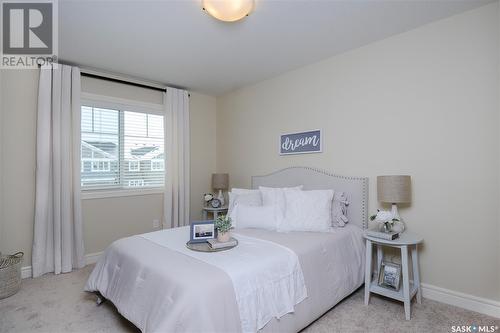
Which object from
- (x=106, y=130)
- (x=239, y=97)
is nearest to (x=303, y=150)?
(x=239, y=97)

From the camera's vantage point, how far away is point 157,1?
204 centimetres

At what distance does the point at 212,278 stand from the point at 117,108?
9.75 feet

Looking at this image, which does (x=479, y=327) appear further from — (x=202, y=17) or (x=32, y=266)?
(x=32, y=266)

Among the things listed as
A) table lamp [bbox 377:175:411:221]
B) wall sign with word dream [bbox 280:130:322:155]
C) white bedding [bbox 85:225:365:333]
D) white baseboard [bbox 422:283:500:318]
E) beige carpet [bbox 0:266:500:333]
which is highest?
wall sign with word dream [bbox 280:130:322:155]

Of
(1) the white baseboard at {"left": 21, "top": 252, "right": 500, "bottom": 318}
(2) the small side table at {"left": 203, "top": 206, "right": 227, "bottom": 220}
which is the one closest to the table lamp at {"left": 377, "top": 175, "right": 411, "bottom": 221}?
(1) the white baseboard at {"left": 21, "top": 252, "right": 500, "bottom": 318}

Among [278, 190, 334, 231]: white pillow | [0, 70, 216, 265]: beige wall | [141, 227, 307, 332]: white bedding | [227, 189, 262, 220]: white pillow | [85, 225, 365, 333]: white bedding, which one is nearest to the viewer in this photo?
[85, 225, 365, 333]: white bedding

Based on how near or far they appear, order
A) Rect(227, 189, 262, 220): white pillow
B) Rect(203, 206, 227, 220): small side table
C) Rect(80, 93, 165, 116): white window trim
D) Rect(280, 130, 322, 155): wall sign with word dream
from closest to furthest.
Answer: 1. Rect(227, 189, 262, 220): white pillow
2. Rect(280, 130, 322, 155): wall sign with word dream
3. Rect(80, 93, 165, 116): white window trim
4. Rect(203, 206, 227, 220): small side table

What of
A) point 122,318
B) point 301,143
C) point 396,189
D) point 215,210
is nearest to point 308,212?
point 396,189

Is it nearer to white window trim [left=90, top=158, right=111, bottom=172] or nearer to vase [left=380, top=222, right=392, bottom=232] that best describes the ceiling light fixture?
vase [left=380, top=222, right=392, bottom=232]

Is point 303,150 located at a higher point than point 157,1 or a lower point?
lower

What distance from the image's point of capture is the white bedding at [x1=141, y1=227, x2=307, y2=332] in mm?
1582

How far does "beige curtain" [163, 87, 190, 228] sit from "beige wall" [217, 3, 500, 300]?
1.95m

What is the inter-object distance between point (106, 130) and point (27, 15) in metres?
1.50

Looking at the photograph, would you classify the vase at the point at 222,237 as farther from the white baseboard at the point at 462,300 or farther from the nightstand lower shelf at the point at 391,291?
the white baseboard at the point at 462,300
